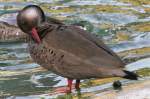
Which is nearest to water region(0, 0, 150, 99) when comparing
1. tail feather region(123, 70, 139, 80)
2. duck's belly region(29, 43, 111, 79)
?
duck's belly region(29, 43, 111, 79)

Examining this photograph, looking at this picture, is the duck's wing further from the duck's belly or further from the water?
the water

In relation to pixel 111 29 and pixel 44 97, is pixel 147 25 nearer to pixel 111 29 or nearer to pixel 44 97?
pixel 111 29

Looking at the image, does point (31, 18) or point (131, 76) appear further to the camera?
point (31, 18)

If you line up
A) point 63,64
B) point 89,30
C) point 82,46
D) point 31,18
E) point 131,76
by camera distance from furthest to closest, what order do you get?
point 89,30 < point 31,18 < point 63,64 < point 82,46 < point 131,76

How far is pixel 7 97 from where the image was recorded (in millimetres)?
10125

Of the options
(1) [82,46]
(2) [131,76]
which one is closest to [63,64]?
(1) [82,46]

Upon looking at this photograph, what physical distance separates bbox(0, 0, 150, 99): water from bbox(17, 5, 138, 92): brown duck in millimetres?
664

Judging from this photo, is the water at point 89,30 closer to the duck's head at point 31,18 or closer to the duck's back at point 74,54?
the duck's back at point 74,54

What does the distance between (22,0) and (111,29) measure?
5.90 meters

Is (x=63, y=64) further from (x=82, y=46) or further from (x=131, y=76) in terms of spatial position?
(x=131, y=76)

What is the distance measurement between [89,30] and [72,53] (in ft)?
30.8

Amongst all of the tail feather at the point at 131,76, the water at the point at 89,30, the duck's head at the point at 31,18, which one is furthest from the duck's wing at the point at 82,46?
the water at the point at 89,30

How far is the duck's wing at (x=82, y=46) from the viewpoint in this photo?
8.65 metres

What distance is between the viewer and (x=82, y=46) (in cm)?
875
